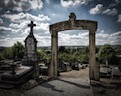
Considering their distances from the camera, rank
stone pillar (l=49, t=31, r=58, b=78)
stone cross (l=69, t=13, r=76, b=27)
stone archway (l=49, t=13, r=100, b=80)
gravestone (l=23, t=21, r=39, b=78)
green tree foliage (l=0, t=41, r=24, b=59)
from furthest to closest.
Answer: green tree foliage (l=0, t=41, r=24, b=59), gravestone (l=23, t=21, r=39, b=78), stone pillar (l=49, t=31, r=58, b=78), stone cross (l=69, t=13, r=76, b=27), stone archway (l=49, t=13, r=100, b=80)

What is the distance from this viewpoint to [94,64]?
10.2 m

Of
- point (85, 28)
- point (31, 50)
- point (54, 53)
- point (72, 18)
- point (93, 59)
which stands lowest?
point (93, 59)

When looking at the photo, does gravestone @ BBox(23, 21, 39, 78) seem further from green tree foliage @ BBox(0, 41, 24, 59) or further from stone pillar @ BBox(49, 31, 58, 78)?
green tree foliage @ BBox(0, 41, 24, 59)

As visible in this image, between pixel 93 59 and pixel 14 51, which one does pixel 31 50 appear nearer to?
pixel 93 59

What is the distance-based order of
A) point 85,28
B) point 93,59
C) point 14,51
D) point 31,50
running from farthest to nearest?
point 14,51
point 31,50
point 85,28
point 93,59

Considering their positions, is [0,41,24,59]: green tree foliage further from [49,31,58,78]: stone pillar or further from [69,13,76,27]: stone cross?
[69,13,76,27]: stone cross

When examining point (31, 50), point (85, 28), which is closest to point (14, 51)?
point (31, 50)

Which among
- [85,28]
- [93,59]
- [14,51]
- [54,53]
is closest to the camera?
[93,59]

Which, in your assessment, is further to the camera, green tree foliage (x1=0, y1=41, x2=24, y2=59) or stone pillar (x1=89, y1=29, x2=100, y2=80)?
green tree foliage (x1=0, y1=41, x2=24, y2=59)

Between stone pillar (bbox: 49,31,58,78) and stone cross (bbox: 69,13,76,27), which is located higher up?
stone cross (bbox: 69,13,76,27)

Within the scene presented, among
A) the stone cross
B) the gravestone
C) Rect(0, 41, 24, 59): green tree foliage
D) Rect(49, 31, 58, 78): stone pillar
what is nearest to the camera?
the stone cross

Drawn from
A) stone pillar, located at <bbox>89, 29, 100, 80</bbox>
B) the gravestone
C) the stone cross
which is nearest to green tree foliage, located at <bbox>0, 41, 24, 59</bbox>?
the gravestone

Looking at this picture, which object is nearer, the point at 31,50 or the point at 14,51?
the point at 31,50

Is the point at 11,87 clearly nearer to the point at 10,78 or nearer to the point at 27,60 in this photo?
the point at 10,78
